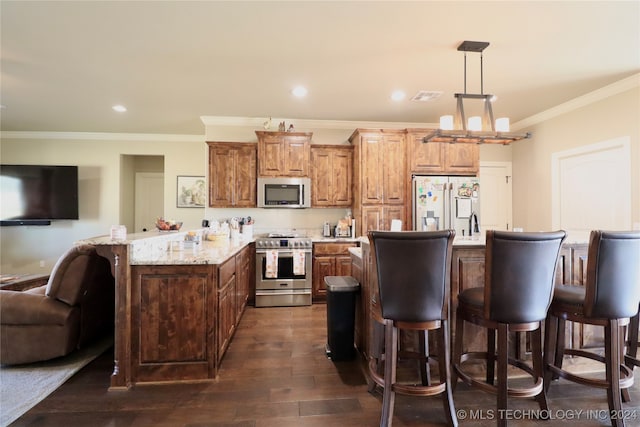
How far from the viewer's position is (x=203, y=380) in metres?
2.22

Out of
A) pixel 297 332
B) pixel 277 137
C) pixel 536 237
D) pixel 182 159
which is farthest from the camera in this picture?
pixel 182 159

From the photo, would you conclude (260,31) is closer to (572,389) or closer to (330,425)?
(330,425)

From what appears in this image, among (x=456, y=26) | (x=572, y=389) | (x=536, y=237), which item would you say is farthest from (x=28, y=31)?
(x=572, y=389)

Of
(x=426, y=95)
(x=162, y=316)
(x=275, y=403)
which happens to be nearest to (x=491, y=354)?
(x=275, y=403)

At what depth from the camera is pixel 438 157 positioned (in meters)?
4.44

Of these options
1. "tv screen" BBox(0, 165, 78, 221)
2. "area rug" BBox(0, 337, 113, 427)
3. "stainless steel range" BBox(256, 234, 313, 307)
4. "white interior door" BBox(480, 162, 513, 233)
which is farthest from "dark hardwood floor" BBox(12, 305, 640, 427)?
"tv screen" BBox(0, 165, 78, 221)

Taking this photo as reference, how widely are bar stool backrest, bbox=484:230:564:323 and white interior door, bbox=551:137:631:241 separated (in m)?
2.02

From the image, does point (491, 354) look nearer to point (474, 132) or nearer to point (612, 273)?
point (612, 273)

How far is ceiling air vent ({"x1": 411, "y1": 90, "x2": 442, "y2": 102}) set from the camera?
3652mm

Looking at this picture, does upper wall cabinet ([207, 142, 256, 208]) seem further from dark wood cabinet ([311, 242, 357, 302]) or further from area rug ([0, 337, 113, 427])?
area rug ([0, 337, 113, 427])

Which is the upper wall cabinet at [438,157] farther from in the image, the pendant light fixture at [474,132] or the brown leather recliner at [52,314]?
the brown leather recliner at [52,314]

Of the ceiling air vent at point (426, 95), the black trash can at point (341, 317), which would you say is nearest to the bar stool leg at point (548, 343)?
the black trash can at point (341, 317)

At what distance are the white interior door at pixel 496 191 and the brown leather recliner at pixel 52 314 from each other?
5.62 m

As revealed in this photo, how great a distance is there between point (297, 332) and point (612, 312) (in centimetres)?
254
